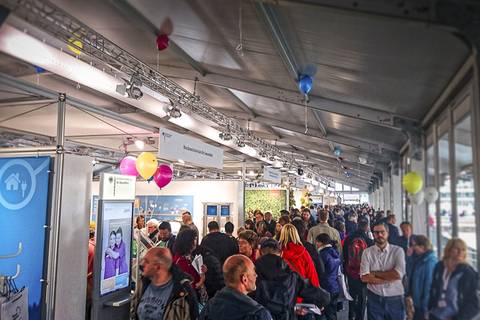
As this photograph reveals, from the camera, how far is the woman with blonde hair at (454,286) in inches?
55.1

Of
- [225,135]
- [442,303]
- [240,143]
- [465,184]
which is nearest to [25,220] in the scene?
[442,303]

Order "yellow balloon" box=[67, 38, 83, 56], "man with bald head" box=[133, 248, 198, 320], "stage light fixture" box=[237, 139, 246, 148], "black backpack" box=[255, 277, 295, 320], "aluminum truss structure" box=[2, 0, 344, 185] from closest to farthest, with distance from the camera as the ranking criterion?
"aluminum truss structure" box=[2, 0, 344, 185] < "man with bald head" box=[133, 248, 198, 320] < "black backpack" box=[255, 277, 295, 320] < "yellow balloon" box=[67, 38, 83, 56] < "stage light fixture" box=[237, 139, 246, 148]

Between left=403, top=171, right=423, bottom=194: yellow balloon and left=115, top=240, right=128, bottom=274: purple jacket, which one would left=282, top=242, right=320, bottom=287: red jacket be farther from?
left=403, top=171, right=423, bottom=194: yellow balloon

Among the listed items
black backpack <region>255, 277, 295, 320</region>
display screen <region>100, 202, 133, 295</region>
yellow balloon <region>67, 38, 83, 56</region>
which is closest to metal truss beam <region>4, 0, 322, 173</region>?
yellow balloon <region>67, 38, 83, 56</region>

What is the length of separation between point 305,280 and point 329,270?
147 centimetres

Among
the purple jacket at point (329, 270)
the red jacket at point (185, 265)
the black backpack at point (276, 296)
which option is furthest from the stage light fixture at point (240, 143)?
the black backpack at point (276, 296)

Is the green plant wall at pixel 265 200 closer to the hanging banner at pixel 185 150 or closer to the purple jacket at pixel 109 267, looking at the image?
the hanging banner at pixel 185 150

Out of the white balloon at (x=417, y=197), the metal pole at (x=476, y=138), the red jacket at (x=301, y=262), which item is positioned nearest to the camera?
the metal pole at (x=476, y=138)

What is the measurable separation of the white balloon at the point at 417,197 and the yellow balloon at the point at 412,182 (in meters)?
0.01

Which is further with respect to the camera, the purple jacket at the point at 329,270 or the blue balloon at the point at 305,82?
the purple jacket at the point at 329,270

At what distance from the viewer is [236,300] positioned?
7.42ft

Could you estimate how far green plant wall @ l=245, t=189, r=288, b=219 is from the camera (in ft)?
36.3

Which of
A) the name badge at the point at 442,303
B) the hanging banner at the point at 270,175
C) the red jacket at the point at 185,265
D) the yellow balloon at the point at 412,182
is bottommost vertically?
the red jacket at the point at 185,265

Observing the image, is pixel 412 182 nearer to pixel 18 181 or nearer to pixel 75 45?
pixel 75 45
